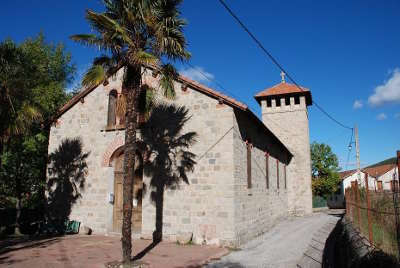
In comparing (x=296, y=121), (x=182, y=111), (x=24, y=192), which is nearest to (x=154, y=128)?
(x=182, y=111)

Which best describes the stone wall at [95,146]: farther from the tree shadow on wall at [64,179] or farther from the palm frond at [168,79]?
the palm frond at [168,79]

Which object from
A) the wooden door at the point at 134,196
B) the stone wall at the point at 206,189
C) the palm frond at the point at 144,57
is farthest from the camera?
the wooden door at the point at 134,196

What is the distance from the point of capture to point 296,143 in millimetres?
25062

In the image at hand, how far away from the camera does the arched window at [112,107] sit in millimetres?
14830

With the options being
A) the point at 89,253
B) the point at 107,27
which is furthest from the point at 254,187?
the point at 107,27

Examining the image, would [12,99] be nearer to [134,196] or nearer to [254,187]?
[134,196]

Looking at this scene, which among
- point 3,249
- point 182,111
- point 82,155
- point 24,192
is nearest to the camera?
point 3,249

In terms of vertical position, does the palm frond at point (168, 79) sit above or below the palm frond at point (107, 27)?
below

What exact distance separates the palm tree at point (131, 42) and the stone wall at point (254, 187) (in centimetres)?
419

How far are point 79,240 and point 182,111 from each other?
252 inches

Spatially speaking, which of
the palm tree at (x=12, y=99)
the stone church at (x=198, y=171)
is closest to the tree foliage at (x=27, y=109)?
the palm tree at (x=12, y=99)

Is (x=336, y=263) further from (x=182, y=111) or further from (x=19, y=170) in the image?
(x=19, y=170)

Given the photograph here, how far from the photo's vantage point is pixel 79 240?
12.5 m

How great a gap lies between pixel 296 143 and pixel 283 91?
4.21 m
